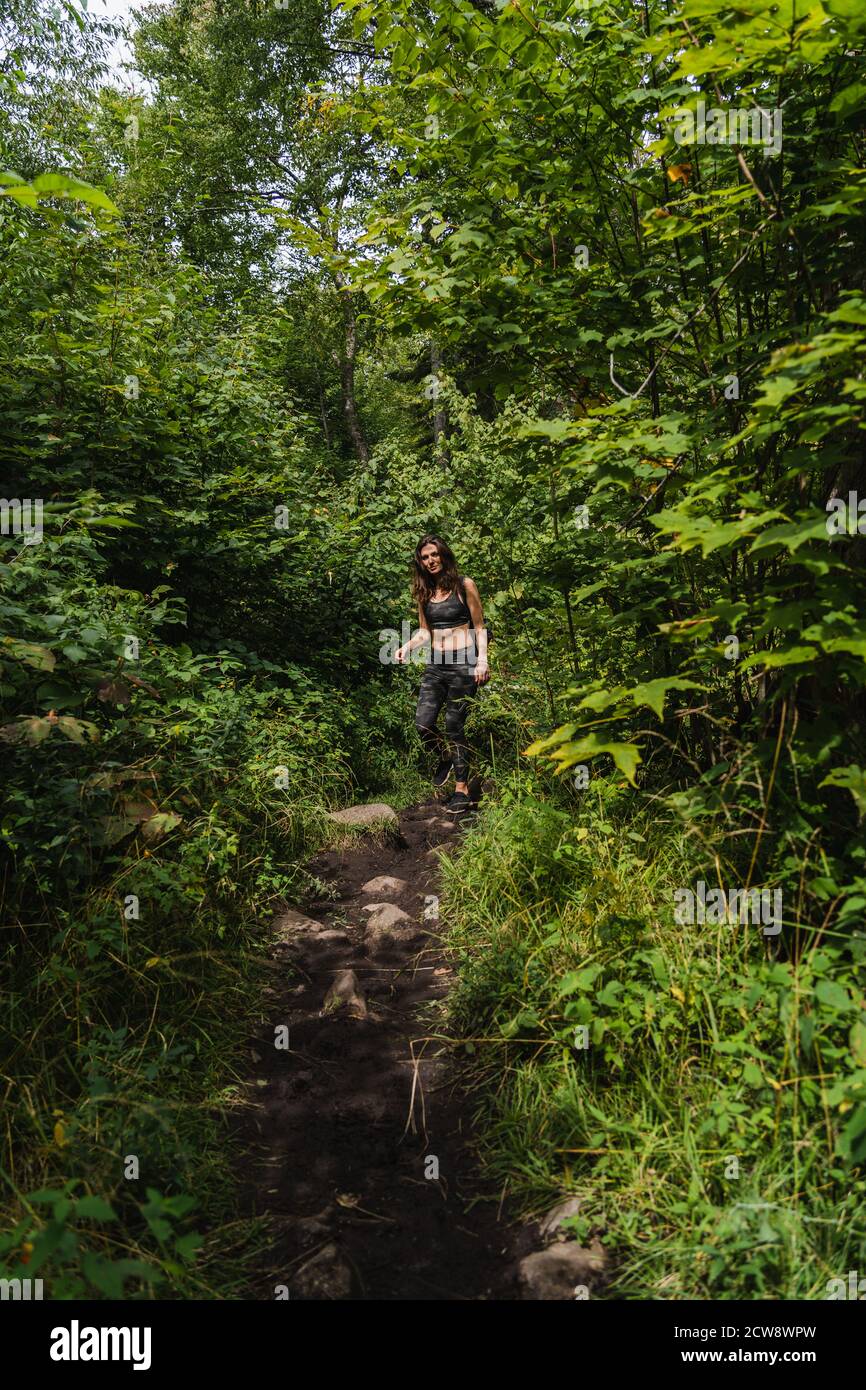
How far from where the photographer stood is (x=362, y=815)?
536 cm

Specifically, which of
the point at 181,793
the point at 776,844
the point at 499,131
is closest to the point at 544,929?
the point at 776,844

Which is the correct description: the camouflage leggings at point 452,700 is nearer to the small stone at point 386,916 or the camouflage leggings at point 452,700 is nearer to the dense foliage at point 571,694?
the dense foliage at point 571,694

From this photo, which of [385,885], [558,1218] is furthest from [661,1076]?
[385,885]

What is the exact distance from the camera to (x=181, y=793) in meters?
4.09

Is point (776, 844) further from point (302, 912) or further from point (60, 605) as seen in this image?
point (60, 605)

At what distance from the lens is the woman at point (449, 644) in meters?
5.64

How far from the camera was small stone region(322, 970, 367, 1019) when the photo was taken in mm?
3555

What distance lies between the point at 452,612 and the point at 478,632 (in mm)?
273

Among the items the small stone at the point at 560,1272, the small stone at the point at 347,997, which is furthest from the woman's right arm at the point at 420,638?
the small stone at the point at 560,1272

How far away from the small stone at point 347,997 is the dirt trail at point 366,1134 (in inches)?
0.8

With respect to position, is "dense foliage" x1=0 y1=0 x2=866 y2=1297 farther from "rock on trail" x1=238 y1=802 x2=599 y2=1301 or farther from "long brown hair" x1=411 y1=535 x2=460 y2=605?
"long brown hair" x1=411 y1=535 x2=460 y2=605

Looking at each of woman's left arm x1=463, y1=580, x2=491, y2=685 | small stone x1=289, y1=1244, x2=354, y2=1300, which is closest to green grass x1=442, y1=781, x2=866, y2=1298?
small stone x1=289, y1=1244, x2=354, y2=1300

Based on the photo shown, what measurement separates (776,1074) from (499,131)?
4061mm

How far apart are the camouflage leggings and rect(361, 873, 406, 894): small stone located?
1.11m
